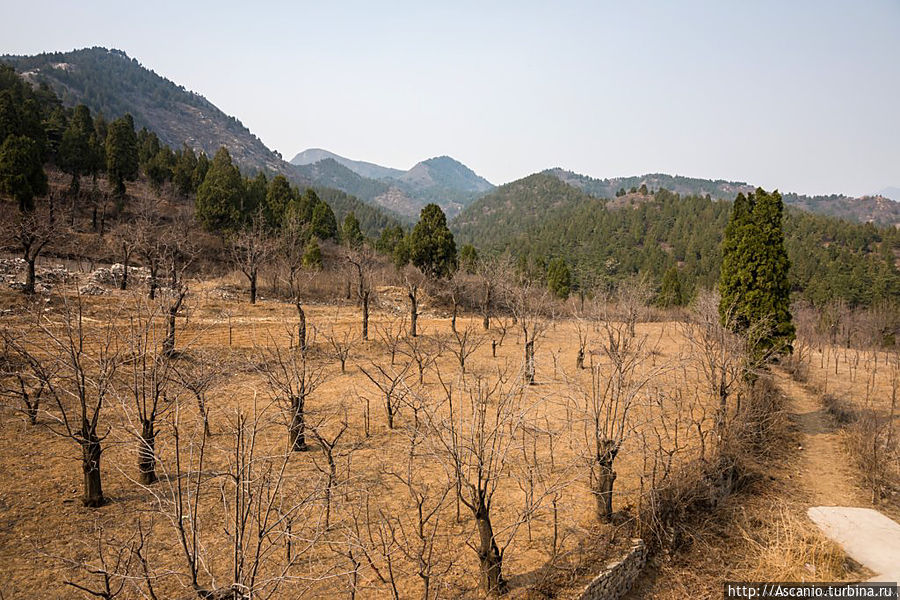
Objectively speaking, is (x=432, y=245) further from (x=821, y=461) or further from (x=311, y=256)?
(x=821, y=461)

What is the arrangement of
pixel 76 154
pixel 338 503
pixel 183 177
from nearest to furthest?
pixel 338 503, pixel 76 154, pixel 183 177

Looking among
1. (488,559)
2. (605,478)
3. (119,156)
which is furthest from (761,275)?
(119,156)

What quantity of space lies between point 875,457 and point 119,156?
45.9 meters

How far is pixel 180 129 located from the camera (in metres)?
166

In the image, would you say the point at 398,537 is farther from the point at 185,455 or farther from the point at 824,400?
the point at 824,400

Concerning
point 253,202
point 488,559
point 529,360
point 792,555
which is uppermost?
point 253,202

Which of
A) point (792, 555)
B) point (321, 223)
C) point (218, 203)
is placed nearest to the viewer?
point (792, 555)

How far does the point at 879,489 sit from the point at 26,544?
617 inches

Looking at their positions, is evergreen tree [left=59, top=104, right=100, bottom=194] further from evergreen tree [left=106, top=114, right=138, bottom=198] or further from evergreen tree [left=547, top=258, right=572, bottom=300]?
evergreen tree [left=547, top=258, right=572, bottom=300]

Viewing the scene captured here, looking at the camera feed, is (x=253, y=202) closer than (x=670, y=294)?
Yes

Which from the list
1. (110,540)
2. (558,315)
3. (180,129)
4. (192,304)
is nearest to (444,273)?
(558,315)

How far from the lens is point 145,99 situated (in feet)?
560

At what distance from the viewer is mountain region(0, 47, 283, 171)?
132750 millimetres

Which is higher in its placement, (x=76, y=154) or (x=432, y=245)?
(x=76, y=154)
